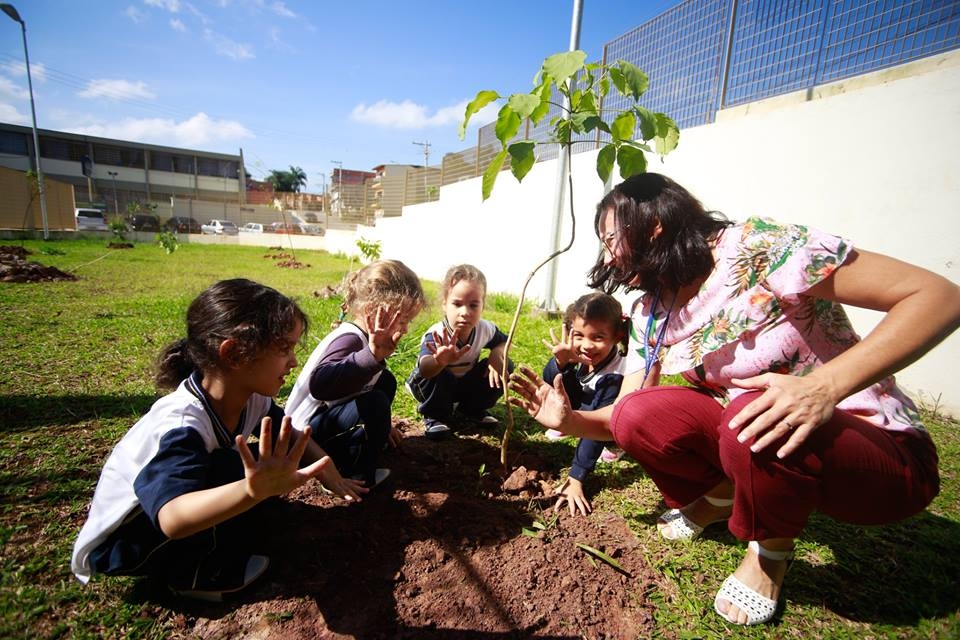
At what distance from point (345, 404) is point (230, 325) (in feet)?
2.45

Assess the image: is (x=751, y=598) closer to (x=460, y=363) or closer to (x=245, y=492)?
(x=245, y=492)

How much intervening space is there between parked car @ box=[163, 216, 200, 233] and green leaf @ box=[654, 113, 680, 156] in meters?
35.4

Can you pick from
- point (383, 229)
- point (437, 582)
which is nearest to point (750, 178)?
point (437, 582)

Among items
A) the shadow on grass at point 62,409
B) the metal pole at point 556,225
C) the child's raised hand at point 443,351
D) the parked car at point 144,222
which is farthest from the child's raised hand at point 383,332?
the parked car at point 144,222

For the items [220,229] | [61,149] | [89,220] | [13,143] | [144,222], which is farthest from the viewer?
[61,149]

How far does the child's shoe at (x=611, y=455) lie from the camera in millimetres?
2570

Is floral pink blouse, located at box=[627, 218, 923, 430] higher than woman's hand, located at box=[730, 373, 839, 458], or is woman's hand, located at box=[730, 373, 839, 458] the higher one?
floral pink blouse, located at box=[627, 218, 923, 430]

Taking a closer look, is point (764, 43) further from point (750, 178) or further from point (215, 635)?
point (215, 635)

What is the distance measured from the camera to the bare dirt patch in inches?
54.7

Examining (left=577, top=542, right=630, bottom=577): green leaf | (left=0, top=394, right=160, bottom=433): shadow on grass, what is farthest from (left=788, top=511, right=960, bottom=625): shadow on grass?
(left=0, top=394, right=160, bottom=433): shadow on grass

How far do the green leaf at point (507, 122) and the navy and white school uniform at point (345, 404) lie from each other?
3.52ft

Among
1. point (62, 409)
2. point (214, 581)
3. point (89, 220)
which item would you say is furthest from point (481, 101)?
point (89, 220)

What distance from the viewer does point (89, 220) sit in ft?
79.1

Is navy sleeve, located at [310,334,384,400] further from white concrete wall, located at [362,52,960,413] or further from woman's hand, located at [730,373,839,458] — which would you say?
white concrete wall, located at [362,52,960,413]
